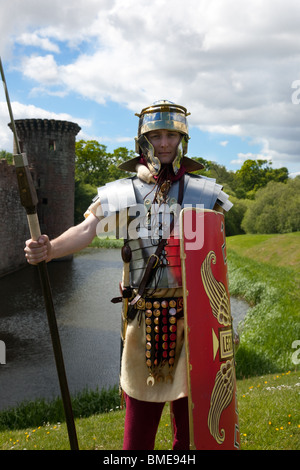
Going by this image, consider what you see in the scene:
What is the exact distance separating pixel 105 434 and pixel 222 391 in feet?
8.35

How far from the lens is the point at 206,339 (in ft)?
8.39

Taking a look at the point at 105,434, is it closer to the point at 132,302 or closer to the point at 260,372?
the point at 132,302

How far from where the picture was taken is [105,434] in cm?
470

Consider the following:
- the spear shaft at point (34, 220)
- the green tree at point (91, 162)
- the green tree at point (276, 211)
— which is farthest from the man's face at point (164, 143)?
the green tree at point (91, 162)

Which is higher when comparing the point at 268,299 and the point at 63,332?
the point at 268,299

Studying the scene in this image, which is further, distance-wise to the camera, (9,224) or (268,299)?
(9,224)

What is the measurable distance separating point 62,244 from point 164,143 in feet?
2.88

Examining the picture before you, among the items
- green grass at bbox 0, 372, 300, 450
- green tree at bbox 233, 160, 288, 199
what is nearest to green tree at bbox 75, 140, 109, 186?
green tree at bbox 233, 160, 288, 199

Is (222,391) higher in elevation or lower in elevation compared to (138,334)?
lower

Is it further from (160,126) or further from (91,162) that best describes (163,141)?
(91,162)

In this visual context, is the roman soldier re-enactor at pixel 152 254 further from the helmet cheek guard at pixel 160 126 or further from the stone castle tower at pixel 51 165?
the stone castle tower at pixel 51 165

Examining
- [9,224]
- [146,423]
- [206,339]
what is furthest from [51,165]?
[206,339]

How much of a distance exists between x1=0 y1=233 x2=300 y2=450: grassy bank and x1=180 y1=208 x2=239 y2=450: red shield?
5.15 ft
